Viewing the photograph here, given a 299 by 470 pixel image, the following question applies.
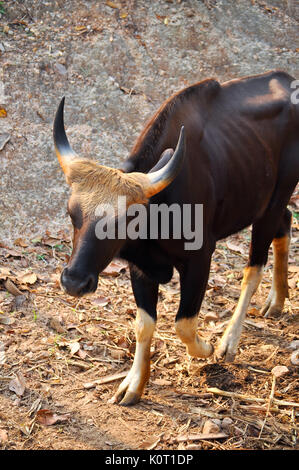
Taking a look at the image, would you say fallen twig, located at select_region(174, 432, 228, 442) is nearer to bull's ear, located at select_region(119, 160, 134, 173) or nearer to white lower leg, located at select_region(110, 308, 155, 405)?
white lower leg, located at select_region(110, 308, 155, 405)

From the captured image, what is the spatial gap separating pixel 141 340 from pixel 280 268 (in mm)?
1948

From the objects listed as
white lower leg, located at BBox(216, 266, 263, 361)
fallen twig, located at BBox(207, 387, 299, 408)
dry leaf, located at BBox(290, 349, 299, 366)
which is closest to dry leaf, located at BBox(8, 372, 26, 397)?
fallen twig, located at BBox(207, 387, 299, 408)

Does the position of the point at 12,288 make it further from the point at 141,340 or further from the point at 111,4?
the point at 111,4

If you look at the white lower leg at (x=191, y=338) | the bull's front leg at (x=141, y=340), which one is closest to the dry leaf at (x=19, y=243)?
the bull's front leg at (x=141, y=340)

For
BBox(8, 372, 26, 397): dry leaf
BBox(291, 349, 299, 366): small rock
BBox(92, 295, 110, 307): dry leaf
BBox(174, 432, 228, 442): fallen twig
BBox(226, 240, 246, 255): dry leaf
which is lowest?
BBox(226, 240, 246, 255): dry leaf

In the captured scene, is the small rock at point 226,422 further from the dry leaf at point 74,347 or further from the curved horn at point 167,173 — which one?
the curved horn at point 167,173

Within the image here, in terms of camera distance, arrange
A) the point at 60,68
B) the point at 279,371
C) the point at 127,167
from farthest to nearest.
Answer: the point at 60,68
the point at 279,371
the point at 127,167

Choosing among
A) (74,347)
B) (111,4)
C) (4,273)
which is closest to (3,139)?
(4,273)

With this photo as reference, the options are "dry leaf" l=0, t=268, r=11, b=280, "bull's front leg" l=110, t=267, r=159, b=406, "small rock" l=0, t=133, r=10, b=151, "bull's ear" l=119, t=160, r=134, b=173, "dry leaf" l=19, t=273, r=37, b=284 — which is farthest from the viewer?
"small rock" l=0, t=133, r=10, b=151

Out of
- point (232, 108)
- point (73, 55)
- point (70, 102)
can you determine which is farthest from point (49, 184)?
point (232, 108)

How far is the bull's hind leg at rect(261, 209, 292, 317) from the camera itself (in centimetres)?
609

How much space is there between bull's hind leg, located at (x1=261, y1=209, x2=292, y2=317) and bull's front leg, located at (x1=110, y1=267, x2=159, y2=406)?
1780 mm

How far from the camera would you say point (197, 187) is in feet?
14.6
